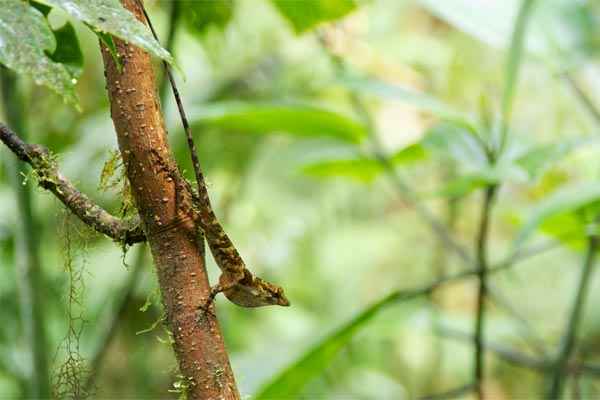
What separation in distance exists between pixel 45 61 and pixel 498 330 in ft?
4.42

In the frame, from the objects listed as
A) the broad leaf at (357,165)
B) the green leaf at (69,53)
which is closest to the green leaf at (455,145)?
the broad leaf at (357,165)

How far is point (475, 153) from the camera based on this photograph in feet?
3.02

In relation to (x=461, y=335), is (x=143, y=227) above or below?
below

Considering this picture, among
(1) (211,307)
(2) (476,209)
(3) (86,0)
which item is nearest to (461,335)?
(1) (211,307)

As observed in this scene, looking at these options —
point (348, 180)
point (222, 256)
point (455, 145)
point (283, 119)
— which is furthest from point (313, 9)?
point (348, 180)

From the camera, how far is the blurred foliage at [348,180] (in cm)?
90

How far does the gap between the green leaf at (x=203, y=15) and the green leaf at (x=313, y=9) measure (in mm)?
149

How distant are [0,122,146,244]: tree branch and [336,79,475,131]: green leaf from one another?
18.9 inches

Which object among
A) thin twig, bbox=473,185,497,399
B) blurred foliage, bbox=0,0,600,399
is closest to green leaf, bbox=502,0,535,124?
blurred foliage, bbox=0,0,600,399

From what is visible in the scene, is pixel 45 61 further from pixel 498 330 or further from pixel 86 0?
pixel 498 330

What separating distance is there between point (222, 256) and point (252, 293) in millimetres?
38

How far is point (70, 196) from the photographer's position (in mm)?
485

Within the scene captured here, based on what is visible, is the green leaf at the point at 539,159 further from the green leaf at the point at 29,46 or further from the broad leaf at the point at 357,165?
the green leaf at the point at 29,46

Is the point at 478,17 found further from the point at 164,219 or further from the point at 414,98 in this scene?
the point at 164,219
